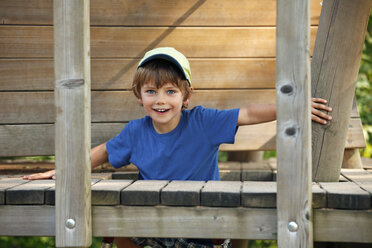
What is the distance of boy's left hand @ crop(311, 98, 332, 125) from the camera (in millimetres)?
2639

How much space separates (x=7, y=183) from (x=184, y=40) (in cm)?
159

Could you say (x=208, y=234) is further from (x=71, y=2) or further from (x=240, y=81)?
(x=240, y=81)

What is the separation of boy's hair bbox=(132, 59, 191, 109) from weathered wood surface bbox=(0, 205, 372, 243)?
824 mm

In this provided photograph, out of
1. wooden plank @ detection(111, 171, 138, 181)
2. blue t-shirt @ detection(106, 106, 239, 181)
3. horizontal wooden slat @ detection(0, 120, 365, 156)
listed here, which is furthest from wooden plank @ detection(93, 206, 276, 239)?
horizontal wooden slat @ detection(0, 120, 365, 156)

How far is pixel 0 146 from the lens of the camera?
3.52 m

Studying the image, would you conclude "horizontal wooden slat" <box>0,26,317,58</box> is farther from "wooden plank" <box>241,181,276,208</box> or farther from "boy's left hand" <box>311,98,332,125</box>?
"wooden plank" <box>241,181,276,208</box>

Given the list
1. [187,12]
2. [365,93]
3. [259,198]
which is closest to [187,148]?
[259,198]

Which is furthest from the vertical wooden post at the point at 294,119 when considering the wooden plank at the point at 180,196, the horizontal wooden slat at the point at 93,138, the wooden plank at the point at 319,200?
the horizontal wooden slat at the point at 93,138

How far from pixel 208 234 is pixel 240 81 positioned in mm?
1560

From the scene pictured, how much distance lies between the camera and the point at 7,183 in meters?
2.74

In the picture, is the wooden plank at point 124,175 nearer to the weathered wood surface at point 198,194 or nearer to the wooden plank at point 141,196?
the weathered wood surface at point 198,194

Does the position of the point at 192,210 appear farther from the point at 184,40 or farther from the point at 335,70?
the point at 184,40

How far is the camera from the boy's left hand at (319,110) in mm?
2639

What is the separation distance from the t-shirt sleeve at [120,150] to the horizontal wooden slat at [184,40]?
30.9 inches
